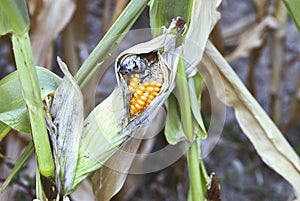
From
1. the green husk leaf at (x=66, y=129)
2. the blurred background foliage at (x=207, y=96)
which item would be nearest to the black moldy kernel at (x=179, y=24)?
the green husk leaf at (x=66, y=129)

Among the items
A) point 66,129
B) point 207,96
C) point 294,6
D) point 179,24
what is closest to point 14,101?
point 66,129

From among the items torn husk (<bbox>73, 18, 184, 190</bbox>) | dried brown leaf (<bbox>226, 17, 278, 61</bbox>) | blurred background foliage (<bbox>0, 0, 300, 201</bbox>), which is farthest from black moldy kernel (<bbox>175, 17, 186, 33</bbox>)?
dried brown leaf (<bbox>226, 17, 278, 61</bbox>)

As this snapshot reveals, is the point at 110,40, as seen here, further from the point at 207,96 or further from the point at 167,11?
the point at 207,96

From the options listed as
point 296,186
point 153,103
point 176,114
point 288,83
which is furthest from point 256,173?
point 153,103

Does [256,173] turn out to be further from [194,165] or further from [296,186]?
[194,165]

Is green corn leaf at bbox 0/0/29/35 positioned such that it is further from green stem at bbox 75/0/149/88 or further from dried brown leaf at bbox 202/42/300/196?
dried brown leaf at bbox 202/42/300/196

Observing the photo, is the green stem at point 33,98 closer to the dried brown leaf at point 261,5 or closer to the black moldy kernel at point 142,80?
the black moldy kernel at point 142,80
